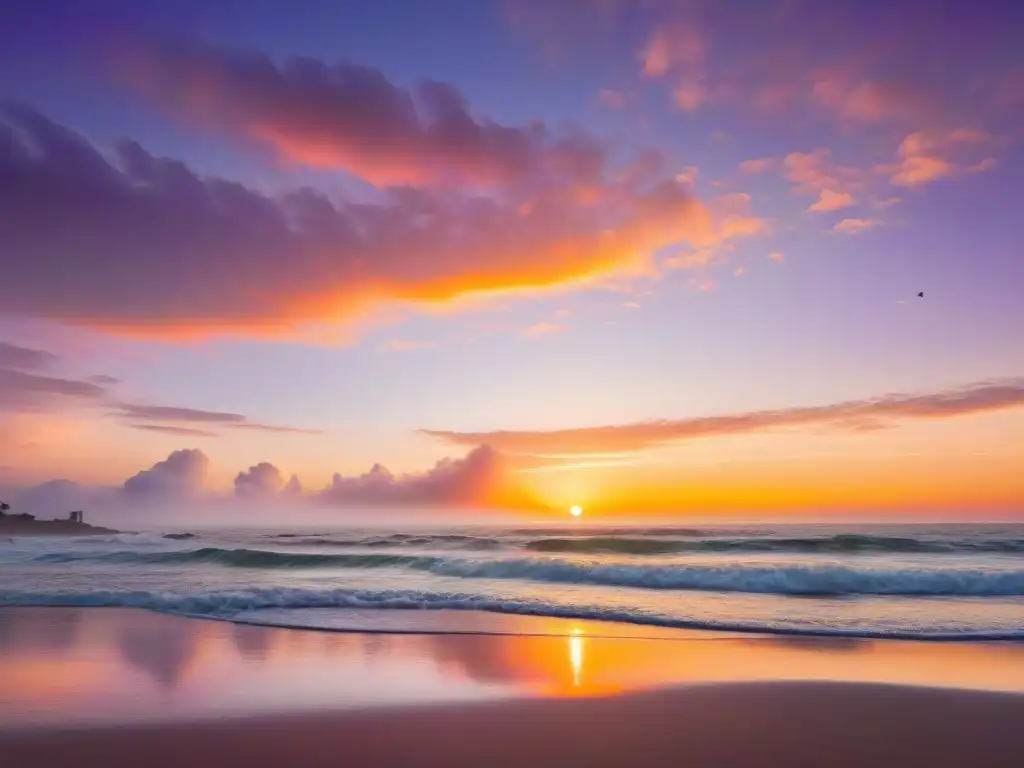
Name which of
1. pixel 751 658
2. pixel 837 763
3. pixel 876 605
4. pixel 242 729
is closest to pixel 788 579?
pixel 876 605

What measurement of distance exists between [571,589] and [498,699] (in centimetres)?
1055

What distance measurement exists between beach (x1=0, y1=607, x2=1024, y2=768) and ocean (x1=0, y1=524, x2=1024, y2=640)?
5.71 feet

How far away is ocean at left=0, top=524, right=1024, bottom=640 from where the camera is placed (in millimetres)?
12086

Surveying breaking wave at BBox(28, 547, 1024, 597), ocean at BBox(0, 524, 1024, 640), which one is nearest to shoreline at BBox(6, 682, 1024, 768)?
ocean at BBox(0, 524, 1024, 640)

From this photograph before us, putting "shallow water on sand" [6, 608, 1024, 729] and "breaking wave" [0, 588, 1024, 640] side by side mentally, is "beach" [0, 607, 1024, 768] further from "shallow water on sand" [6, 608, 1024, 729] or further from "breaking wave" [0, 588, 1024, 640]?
"breaking wave" [0, 588, 1024, 640]

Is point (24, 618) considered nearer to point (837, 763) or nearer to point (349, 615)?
point (349, 615)

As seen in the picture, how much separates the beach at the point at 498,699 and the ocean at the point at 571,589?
1741 mm

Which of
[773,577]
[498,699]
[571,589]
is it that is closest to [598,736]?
[498,699]

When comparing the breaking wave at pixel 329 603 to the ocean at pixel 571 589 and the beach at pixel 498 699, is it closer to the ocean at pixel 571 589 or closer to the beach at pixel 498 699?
the ocean at pixel 571 589

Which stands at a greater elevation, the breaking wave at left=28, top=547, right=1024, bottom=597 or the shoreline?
the breaking wave at left=28, top=547, right=1024, bottom=597

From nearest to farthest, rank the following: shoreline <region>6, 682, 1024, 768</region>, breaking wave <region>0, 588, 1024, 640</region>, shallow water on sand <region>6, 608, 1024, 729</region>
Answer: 1. shoreline <region>6, 682, 1024, 768</region>
2. shallow water on sand <region>6, 608, 1024, 729</region>
3. breaking wave <region>0, 588, 1024, 640</region>

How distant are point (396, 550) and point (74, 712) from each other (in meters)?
26.4

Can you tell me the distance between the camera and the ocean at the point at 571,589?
1209 cm

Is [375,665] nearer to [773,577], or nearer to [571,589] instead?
[571,589]
